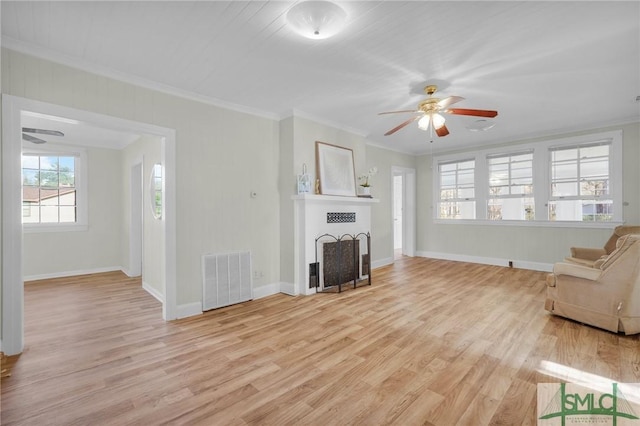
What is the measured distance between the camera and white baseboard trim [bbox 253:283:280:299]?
4.06 metres

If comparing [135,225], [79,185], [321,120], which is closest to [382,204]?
[321,120]

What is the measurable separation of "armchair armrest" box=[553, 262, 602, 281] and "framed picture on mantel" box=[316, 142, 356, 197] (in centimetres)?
285

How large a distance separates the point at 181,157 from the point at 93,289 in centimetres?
289

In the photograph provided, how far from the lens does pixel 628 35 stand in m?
2.35

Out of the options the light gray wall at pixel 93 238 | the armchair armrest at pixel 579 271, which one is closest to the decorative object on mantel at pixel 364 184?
the armchair armrest at pixel 579 271

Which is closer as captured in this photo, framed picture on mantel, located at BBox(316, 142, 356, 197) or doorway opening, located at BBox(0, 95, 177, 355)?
doorway opening, located at BBox(0, 95, 177, 355)

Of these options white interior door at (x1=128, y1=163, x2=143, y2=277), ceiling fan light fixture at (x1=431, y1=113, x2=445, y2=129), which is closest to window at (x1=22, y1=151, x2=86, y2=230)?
white interior door at (x1=128, y1=163, x2=143, y2=277)

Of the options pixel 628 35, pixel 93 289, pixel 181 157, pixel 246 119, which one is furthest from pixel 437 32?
pixel 93 289

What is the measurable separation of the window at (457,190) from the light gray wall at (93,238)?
23.3 feet

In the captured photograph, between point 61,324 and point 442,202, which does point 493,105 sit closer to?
point 442,202

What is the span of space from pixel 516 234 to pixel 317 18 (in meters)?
5.77

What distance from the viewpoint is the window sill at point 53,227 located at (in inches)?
200

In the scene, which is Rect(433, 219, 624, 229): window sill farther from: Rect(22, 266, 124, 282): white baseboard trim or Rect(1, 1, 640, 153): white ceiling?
Rect(22, 266, 124, 282): white baseboard trim

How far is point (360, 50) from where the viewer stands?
2566 millimetres
